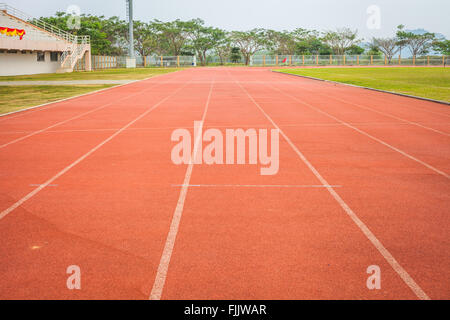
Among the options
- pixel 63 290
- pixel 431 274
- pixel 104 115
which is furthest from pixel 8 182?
pixel 104 115

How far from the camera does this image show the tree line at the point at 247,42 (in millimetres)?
74250

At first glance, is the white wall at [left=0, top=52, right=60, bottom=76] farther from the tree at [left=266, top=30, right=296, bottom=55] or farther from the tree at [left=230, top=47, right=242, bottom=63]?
the tree at [left=266, top=30, right=296, bottom=55]

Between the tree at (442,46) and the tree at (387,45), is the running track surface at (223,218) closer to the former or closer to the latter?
the tree at (387,45)

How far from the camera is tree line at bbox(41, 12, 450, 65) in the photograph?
7425cm

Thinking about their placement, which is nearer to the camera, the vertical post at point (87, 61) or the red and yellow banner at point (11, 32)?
the red and yellow banner at point (11, 32)

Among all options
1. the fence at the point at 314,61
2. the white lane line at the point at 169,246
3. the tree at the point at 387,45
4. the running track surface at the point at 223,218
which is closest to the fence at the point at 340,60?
the fence at the point at 314,61

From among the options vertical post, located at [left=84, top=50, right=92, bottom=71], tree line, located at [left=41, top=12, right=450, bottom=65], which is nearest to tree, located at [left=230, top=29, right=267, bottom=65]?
tree line, located at [left=41, top=12, right=450, bottom=65]

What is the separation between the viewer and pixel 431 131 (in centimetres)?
971

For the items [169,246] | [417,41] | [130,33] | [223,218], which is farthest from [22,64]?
[417,41]

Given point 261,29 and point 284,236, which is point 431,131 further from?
point 261,29

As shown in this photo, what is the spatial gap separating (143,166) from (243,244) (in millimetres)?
3210

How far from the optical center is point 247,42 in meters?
83.8

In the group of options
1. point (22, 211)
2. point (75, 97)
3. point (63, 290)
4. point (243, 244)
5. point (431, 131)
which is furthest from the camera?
point (75, 97)

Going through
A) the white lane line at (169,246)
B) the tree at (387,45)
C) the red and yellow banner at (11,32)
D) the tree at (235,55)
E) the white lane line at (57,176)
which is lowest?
the white lane line at (169,246)
